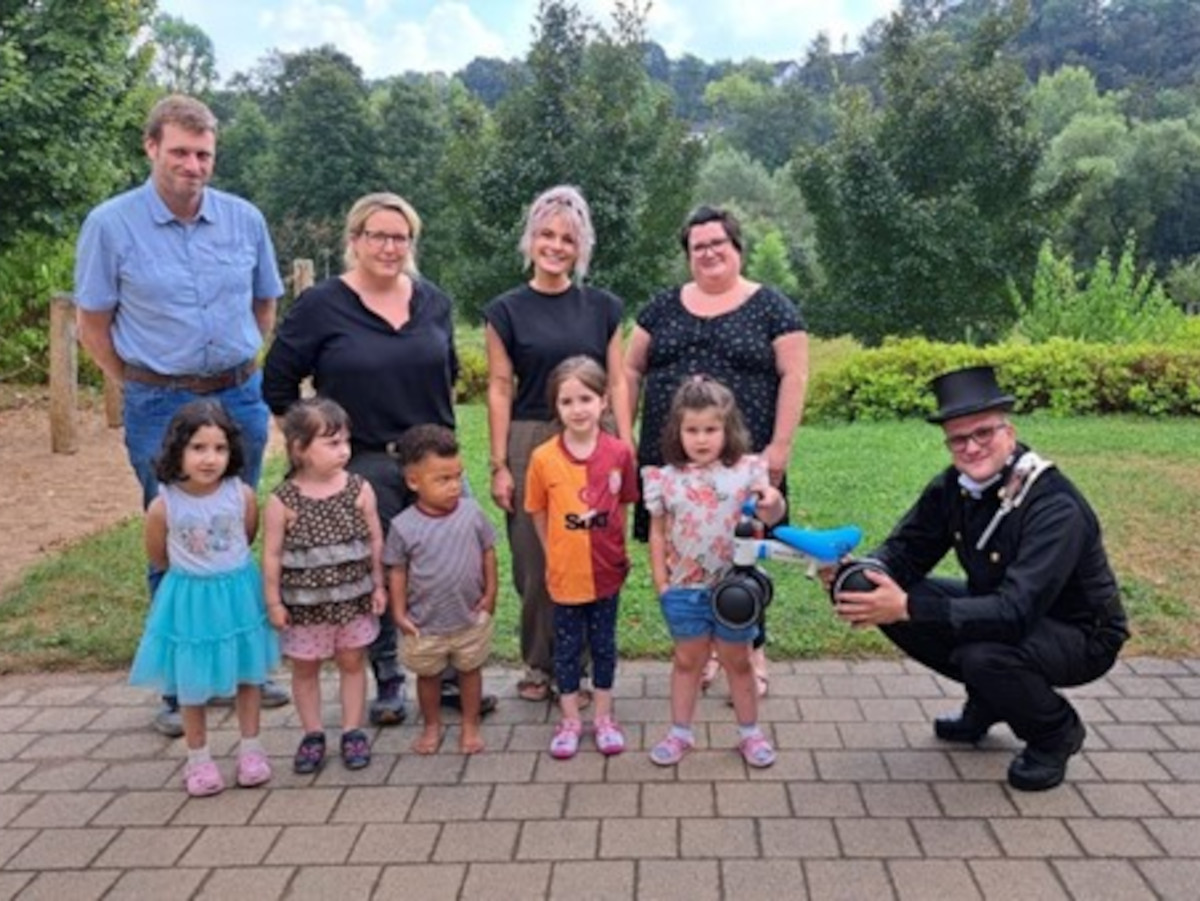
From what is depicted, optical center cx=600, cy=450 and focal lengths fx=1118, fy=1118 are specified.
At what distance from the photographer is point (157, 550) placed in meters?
3.47

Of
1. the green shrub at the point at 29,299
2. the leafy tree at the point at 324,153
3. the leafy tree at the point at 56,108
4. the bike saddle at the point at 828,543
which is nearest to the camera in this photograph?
the bike saddle at the point at 828,543

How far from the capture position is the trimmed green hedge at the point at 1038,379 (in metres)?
10.3

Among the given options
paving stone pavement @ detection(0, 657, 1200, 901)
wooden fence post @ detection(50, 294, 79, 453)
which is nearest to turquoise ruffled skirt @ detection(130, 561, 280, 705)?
paving stone pavement @ detection(0, 657, 1200, 901)

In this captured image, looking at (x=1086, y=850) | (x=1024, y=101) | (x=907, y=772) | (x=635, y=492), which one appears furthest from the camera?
(x=1024, y=101)

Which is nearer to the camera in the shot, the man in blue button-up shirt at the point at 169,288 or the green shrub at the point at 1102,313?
the man in blue button-up shirt at the point at 169,288

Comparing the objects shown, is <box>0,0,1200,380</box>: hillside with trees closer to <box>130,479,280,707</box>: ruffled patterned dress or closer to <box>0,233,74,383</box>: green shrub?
<box>0,233,74,383</box>: green shrub

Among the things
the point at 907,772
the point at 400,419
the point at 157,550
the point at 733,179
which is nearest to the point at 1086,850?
the point at 907,772

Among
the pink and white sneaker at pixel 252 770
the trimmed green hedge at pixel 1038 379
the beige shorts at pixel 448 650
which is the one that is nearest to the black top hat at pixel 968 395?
the beige shorts at pixel 448 650

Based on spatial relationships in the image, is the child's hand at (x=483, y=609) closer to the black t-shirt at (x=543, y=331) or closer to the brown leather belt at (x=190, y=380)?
the black t-shirt at (x=543, y=331)

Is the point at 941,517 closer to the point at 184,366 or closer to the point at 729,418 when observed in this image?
the point at 729,418

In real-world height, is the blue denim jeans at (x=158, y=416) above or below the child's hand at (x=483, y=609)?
above

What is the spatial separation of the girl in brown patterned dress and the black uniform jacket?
65.3 inches

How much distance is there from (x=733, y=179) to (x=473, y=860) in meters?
54.7

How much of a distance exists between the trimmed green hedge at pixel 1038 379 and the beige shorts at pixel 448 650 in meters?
7.64
